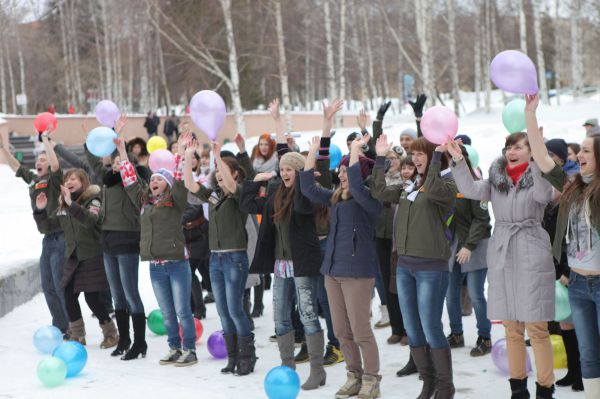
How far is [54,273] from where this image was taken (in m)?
8.38

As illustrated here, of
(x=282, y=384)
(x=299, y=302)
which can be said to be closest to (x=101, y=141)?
(x=299, y=302)

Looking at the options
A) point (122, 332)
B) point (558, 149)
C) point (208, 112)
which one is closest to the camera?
point (558, 149)

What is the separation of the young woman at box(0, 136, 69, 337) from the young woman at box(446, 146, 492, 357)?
392cm

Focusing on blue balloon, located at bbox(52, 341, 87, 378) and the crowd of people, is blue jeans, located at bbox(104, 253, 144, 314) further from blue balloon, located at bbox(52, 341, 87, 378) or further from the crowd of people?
blue balloon, located at bbox(52, 341, 87, 378)

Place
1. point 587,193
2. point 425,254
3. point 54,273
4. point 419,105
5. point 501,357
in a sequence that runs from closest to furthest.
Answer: point 587,193 < point 425,254 < point 501,357 < point 419,105 < point 54,273

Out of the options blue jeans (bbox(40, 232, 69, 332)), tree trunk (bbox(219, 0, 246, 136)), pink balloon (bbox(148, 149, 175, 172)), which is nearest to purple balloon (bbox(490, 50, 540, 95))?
pink balloon (bbox(148, 149, 175, 172))

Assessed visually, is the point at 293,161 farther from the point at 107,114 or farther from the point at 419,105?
the point at 107,114

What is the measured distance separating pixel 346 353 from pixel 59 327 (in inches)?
154

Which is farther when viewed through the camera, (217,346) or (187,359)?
(217,346)

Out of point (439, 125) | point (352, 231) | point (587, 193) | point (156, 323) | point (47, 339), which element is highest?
point (439, 125)

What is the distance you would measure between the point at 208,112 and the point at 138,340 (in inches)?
91.2

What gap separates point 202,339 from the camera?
8.48m

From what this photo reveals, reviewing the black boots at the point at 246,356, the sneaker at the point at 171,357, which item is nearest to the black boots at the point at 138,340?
the sneaker at the point at 171,357

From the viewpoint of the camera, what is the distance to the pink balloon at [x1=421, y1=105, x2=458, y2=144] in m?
5.50
